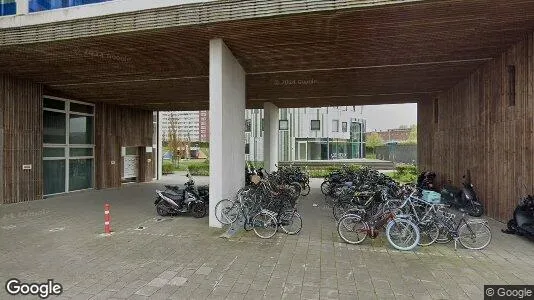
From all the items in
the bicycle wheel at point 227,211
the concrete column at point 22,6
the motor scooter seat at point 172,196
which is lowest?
the bicycle wheel at point 227,211

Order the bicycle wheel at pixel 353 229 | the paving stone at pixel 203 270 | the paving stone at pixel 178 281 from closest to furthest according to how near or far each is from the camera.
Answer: the paving stone at pixel 178 281 < the paving stone at pixel 203 270 < the bicycle wheel at pixel 353 229

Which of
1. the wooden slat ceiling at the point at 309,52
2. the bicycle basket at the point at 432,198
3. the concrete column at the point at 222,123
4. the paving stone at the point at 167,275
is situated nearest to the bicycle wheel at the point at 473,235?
the bicycle basket at the point at 432,198

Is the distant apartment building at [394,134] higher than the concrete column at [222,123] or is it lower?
higher

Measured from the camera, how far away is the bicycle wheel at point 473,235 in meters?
5.41

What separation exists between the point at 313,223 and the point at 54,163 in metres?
9.91

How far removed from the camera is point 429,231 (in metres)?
5.55

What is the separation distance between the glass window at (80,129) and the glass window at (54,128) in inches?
14.8

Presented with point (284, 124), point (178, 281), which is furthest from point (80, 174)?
point (284, 124)

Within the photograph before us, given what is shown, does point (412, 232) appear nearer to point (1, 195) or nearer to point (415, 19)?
point (415, 19)

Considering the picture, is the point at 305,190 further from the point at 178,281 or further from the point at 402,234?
the point at 178,281

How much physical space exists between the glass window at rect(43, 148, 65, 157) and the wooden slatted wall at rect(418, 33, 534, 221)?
13.6m

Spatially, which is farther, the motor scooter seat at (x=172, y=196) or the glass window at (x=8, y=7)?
the motor scooter seat at (x=172, y=196)

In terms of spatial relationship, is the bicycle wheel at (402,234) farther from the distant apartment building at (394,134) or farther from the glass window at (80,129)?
the distant apartment building at (394,134)

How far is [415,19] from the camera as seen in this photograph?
17.9ft
